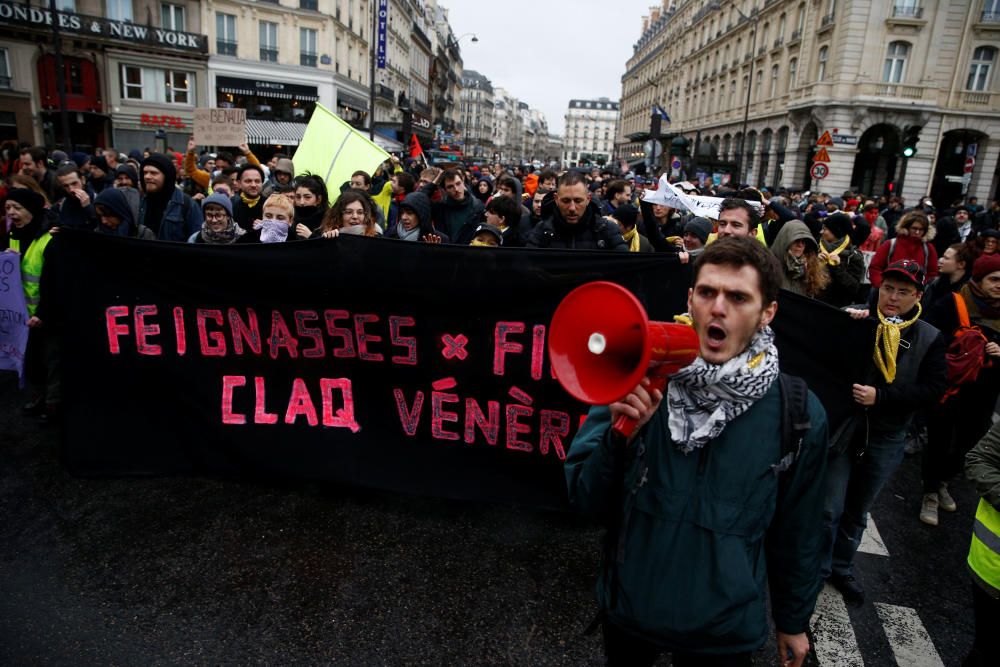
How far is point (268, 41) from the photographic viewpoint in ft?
107

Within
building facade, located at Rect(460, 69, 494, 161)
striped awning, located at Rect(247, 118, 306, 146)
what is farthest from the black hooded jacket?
building facade, located at Rect(460, 69, 494, 161)

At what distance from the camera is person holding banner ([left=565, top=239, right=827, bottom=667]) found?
1612mm

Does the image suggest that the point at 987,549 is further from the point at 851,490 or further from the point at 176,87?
the point at 176,87

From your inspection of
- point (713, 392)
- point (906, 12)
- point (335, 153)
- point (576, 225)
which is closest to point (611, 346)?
point (713, 392)

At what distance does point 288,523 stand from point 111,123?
32742 millimetres

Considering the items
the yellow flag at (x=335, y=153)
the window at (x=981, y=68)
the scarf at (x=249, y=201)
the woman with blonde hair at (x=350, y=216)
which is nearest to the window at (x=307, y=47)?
the yellow flag at (x=335, y=153)

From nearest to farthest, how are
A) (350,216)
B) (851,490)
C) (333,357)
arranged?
1. (851,490)
2. (333,357)
3. (350,216)

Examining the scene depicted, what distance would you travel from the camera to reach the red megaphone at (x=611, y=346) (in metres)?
1.37

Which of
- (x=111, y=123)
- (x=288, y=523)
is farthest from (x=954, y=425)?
(x=111, y=123)

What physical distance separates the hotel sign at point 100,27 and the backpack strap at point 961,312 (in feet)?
103

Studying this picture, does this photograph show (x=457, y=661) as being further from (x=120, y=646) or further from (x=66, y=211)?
(x=66, y=211)

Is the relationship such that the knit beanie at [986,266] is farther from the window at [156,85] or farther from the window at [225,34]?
the window at [225,34]

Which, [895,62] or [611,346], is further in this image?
[895,62]

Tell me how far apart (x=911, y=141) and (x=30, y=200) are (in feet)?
60.9
